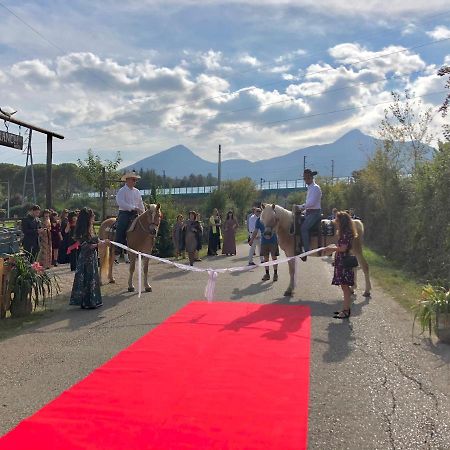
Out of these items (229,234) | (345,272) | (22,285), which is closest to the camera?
(345,272)

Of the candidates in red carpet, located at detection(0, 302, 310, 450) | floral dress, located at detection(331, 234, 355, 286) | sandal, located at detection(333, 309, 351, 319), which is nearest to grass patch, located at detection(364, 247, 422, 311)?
sandal, located at detection(333, 309, 351, 319)

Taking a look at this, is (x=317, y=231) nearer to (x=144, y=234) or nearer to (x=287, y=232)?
(x=287, y=232)

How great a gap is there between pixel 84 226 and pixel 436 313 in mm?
6378

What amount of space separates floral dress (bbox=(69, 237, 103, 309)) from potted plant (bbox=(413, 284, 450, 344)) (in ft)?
19.1

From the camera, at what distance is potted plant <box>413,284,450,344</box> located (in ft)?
23.0

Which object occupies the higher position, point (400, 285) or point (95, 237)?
point (95, 237)

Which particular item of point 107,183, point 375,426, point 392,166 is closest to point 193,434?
point 375,426

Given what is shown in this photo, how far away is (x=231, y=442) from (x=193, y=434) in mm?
334

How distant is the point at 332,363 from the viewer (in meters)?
5.92

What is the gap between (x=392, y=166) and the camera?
24.7 m

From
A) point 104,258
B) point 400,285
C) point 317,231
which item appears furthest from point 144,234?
point 400,285

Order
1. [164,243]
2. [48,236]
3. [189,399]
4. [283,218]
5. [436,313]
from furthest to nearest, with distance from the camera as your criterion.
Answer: [164,243], [48,236], [283,218], [436,313], [189,399]

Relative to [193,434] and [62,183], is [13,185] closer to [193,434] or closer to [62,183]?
[62,183]

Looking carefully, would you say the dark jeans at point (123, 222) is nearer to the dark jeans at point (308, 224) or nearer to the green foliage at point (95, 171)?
the dark jeans at point (308, 224)
